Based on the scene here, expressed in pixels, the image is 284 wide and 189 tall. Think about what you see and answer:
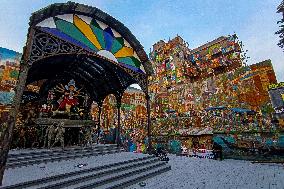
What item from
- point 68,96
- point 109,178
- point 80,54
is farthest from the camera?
point 68,96

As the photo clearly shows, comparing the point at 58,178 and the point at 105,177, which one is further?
the point at 105,177

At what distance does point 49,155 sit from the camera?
9945 mm

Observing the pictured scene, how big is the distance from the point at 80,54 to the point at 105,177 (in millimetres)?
5703

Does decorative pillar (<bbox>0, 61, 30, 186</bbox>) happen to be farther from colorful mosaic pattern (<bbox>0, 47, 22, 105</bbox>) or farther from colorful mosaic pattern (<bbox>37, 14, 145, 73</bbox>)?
colorful mosaic pattern (<bbox>0, 47, 22, 105</bbox>)

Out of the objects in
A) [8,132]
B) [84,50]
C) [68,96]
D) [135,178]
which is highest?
[84,50]

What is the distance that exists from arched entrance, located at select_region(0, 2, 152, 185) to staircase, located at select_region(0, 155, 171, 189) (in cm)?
132

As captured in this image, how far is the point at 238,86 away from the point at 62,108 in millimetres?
23800

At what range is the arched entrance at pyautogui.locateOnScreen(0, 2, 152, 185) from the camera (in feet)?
24.7

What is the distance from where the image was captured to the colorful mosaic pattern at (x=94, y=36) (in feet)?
29.7

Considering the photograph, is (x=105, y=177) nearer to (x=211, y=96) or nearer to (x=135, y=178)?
(x=135, y=178)

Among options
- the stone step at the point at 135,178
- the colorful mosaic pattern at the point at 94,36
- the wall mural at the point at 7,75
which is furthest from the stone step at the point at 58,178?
the wall mural at the point at 7,75

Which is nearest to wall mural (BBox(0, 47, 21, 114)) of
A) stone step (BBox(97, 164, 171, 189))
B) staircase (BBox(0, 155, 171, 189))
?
staircase (BBox(0, 155, 171, 189))

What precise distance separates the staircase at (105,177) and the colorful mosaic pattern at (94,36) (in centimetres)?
576

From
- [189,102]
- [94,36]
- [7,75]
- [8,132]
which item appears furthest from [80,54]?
[189,102]
